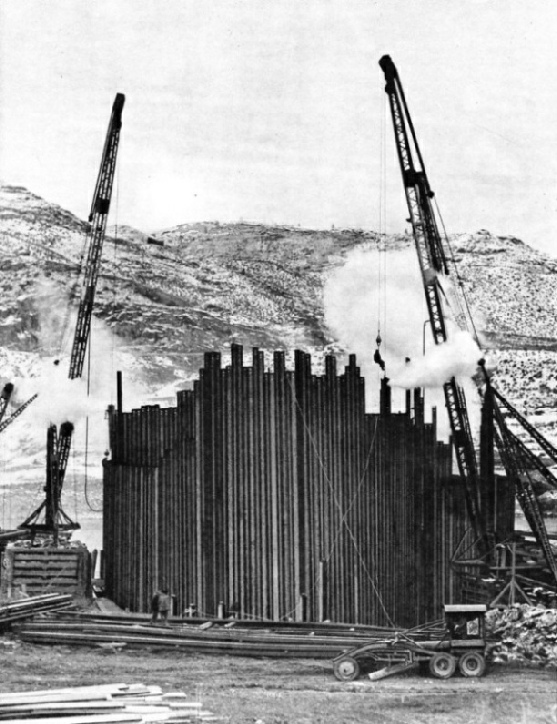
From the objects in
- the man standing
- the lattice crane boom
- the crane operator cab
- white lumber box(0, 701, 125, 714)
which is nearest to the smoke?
the crane operator cab

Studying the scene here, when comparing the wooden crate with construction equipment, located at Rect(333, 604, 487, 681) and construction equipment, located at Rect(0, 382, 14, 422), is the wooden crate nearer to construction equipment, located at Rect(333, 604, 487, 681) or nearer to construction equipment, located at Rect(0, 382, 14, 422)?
construction equipment, located at Rect(0, 382, 14, 422)

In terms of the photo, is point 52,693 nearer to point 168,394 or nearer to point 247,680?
point 247,680

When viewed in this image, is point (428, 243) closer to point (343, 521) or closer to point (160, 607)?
point (343, 521)

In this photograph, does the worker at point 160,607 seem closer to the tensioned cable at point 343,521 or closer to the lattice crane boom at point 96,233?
the tensioned cable at point 343,521

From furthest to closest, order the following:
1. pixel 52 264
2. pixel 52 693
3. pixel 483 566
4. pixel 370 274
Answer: pixel 52 264 → pixel 370 274 → pixel 483 566 → pixel 52 693

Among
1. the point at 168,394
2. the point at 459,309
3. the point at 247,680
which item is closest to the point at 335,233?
the point at 459,309

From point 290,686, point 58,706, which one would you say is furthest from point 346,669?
point 58,706
